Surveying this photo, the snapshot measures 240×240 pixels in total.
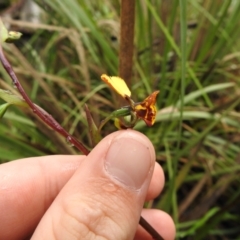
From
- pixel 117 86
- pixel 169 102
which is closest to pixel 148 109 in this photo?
pixel 117 86

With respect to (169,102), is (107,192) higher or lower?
higher

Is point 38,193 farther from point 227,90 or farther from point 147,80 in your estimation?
point 227,90

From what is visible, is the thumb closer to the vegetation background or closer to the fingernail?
the fingernail

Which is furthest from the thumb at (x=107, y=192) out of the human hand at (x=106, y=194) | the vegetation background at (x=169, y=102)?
the vegetation background at (x=169, y=102)

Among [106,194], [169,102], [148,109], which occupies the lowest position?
[169,102]

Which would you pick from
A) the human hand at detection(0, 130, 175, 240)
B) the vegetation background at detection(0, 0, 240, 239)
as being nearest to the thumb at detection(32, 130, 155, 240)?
the human hand at detection(0, 130, 175, 240)

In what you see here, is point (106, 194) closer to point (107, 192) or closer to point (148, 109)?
point (107, 192)
